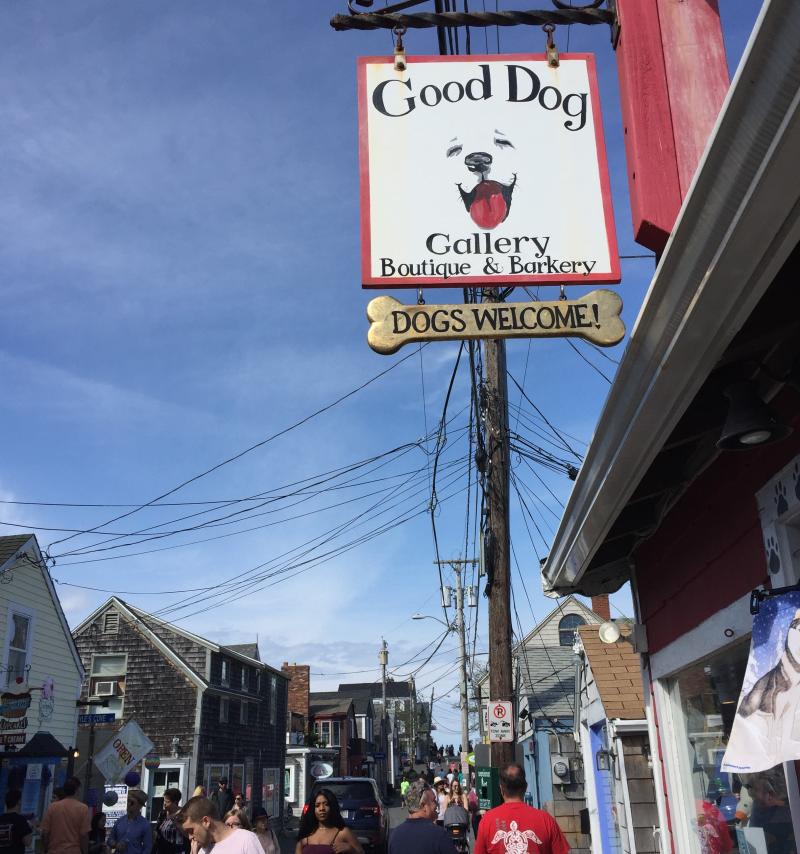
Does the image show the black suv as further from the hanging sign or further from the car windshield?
the hanging sign

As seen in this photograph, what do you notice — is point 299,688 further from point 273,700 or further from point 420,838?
point 420,838

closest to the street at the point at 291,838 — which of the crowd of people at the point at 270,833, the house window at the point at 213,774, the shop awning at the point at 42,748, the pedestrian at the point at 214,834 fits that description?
the house window at the point at 213,774

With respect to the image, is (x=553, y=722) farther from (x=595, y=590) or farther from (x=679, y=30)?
(x=679, y=30)

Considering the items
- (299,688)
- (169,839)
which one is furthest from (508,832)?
(299,688)

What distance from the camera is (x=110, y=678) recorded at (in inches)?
1222

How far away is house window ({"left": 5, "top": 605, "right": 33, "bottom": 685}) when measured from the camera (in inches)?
704

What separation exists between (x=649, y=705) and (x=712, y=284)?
17.4 feet

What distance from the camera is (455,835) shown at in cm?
1567

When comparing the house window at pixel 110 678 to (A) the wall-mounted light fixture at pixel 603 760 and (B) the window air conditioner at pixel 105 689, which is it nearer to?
(B) the window air conditioner at pixel 105 689

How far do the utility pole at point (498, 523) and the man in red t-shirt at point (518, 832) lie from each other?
6.88 meters

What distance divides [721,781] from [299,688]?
46.8 m

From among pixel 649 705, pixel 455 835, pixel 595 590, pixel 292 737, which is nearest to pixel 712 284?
pixel 649 705

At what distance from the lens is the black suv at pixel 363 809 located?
17.6 metres

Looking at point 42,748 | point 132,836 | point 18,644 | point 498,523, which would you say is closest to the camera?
point 132,836
